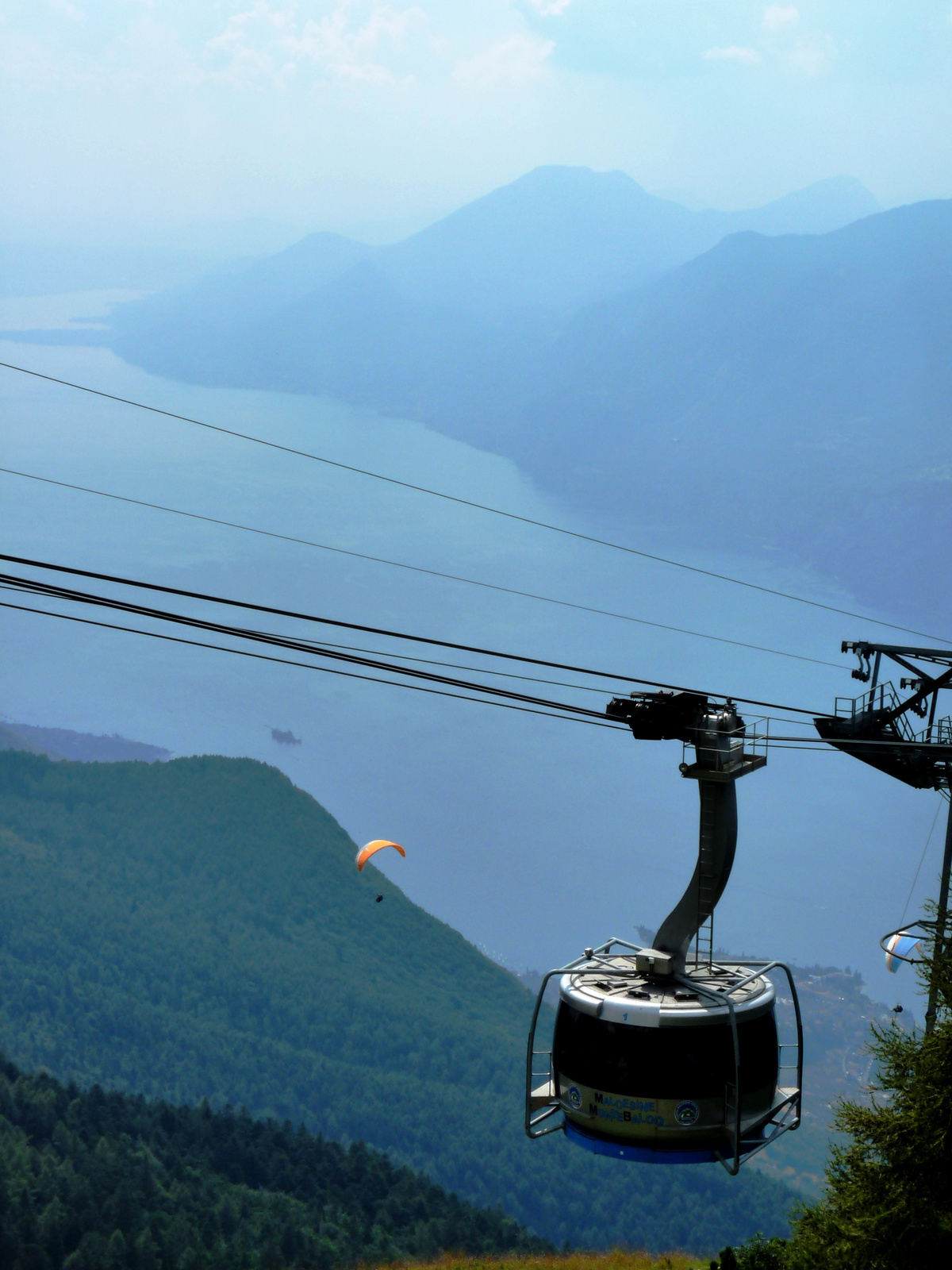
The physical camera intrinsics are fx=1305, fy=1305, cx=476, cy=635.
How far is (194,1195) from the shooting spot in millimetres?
125688

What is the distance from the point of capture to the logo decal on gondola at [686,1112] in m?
16.3

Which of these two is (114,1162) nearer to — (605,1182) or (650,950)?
(605,1182)

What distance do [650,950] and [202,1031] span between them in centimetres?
17322

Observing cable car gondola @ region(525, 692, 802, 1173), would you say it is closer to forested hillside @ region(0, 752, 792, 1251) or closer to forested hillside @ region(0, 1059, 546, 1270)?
forested hillside @ region(0, 1059, 546, 1270)

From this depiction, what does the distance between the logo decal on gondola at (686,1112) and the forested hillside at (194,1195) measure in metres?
109

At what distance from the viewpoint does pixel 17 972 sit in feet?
579

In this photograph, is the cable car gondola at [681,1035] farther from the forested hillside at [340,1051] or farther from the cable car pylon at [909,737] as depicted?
the forested hillside at [340,1051]

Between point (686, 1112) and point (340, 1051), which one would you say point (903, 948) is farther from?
point (340, 1051)

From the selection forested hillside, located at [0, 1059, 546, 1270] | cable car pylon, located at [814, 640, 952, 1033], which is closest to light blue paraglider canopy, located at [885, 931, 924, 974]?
cable car pylon, located at [814, 640, 952, 1033]

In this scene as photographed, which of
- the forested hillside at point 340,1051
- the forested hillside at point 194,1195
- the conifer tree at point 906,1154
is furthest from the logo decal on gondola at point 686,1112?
the forested hillside at point 340,1051

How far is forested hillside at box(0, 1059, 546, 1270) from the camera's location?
117m

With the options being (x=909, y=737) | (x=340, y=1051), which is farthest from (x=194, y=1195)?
(x=909, y=737)

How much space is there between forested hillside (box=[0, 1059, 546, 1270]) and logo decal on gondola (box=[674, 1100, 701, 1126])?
109 meters

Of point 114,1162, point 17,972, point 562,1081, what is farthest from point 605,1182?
point 562,1081
